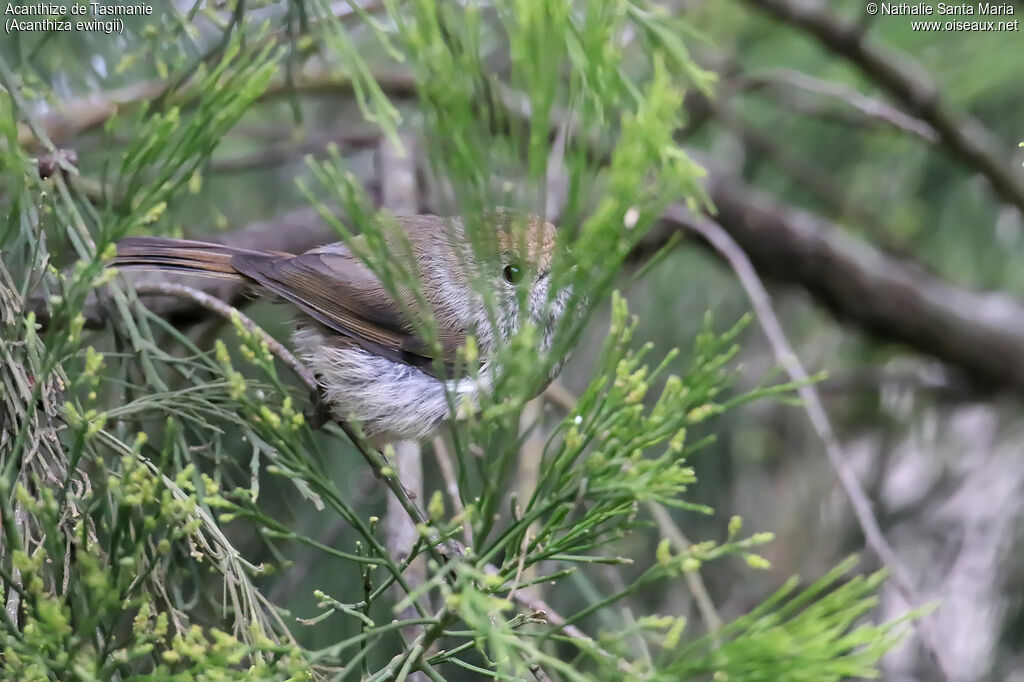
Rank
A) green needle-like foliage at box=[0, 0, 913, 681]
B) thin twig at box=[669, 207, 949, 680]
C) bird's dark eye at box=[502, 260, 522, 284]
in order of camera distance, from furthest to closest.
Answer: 1. thin twig at box=[669, 207, 949, 680]
2. bird's dark eye at box=[502, 260, 522, 284]
3. green needle-like foliage at box=[0, 0, 913, 681]

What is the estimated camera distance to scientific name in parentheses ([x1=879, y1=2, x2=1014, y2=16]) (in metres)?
3.86

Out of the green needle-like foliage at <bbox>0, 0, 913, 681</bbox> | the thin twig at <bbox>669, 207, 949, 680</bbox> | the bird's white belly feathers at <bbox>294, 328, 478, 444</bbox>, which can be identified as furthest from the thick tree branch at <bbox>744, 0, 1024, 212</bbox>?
the green needle-like foliage at <bbox>0, 0, 913, 681</bbox>

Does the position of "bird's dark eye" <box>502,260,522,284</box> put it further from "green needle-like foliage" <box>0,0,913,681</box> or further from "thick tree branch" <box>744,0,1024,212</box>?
"thick tree branch" <box>744,0,1024,212</box>

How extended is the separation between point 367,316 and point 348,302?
0.21ft

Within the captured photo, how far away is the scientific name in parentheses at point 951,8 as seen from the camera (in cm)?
386

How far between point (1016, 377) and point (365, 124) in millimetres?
2873

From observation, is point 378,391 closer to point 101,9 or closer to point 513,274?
point 513,274

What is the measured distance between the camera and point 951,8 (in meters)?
3.88

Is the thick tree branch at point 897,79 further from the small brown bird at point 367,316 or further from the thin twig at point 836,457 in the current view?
the small brown bird at point 367,316

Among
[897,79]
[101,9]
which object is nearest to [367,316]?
[101,9]

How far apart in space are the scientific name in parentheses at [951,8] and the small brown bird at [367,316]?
7.40 ft

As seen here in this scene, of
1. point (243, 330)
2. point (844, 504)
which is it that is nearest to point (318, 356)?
point (243, 330)

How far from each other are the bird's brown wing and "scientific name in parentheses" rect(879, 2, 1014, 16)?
8.05ft

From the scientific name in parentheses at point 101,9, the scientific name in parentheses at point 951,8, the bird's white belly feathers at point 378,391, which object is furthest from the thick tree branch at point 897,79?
the scientific name in parentheses at point 101,9
